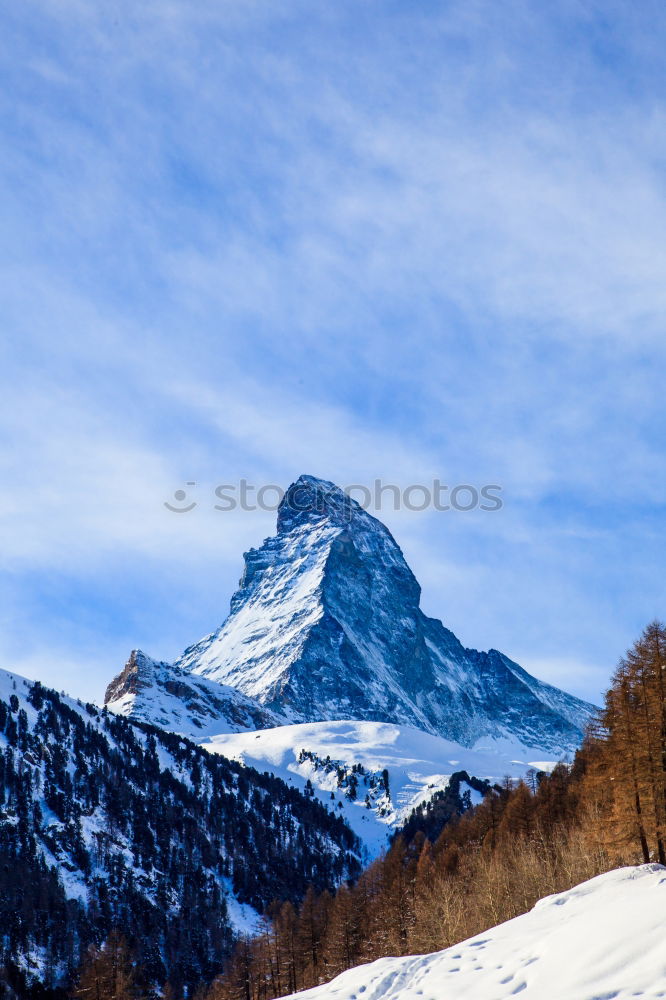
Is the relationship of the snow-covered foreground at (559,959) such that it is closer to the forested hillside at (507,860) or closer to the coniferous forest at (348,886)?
the forested hillside at (507,860)

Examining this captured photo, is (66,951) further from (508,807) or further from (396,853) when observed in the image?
(508,807)

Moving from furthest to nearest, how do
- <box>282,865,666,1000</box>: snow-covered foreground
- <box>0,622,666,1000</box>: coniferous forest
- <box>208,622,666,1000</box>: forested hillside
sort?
<box>0,622,666,1000</box>: coniferous forest < <box>208,622,666,1000</box>: forested hillside < <box>282,865,666,1000</box>: snow-covered foreground

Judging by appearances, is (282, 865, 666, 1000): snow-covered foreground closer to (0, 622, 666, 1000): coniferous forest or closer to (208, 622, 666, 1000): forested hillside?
(208, 622, 666, 1000): forested hillside

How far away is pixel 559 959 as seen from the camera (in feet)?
78.0

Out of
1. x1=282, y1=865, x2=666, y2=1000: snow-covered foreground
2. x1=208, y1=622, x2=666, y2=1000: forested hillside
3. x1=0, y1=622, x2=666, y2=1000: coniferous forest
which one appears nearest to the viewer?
x1=282, y1=865, x2=666, y2=1000: snow-covered foreground

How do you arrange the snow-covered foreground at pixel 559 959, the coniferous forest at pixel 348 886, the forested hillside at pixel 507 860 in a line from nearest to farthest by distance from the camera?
the snow-covered foreground at pixel 559 959, the forested hillside at pixel 507 860, the coniferous forest at pixel 348 886

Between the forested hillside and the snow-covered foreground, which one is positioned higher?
the forested hillside

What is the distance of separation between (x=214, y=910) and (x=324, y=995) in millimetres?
180389

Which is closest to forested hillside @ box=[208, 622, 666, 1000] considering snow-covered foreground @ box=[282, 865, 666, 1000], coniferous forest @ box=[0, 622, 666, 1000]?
coniferous forest @ box=[0, 622, 666, 1000]

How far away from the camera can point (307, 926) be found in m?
88.4

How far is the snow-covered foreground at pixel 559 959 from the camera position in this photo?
21.3 m

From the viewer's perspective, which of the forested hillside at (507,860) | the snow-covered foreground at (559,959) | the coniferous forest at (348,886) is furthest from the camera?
the coniferous forest at (348,886)

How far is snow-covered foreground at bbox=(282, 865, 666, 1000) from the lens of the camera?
69.9 ft

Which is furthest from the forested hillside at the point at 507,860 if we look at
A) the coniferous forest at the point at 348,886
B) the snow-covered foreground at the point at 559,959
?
the snow-covered foreground at the point at 559,959
